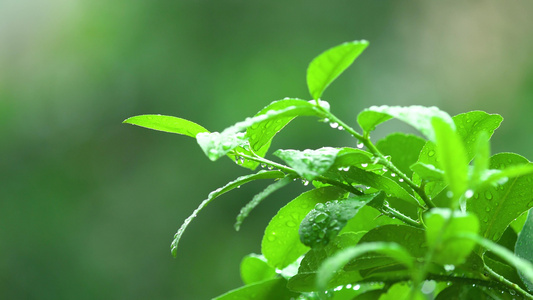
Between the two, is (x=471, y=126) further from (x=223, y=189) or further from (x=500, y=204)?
(x=223, y=189)

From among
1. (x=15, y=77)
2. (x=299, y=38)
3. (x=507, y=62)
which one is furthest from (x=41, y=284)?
(x=507, y=62)

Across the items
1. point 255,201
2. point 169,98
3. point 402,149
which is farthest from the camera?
point 169,98

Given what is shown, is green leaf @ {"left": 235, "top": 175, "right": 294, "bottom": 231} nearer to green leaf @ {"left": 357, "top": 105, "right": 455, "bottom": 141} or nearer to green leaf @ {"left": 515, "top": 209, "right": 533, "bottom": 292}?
green leaf @ {"left": 357, "top": 105, "right": 455, "bottom": 141}

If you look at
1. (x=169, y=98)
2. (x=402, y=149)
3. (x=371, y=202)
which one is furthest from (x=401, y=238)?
(x=169, y=98)

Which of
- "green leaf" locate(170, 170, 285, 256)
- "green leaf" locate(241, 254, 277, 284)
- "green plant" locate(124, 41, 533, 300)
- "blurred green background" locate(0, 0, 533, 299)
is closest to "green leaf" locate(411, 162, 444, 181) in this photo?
"green plant" locate(124, 41, 533, 300)

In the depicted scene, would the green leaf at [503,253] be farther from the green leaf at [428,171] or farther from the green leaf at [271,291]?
the green leaf at [271,291]

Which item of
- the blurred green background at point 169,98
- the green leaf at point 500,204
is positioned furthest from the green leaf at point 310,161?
the blurred green background at point 169,98

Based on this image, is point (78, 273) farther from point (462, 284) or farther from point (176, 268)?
point (462, 284)
